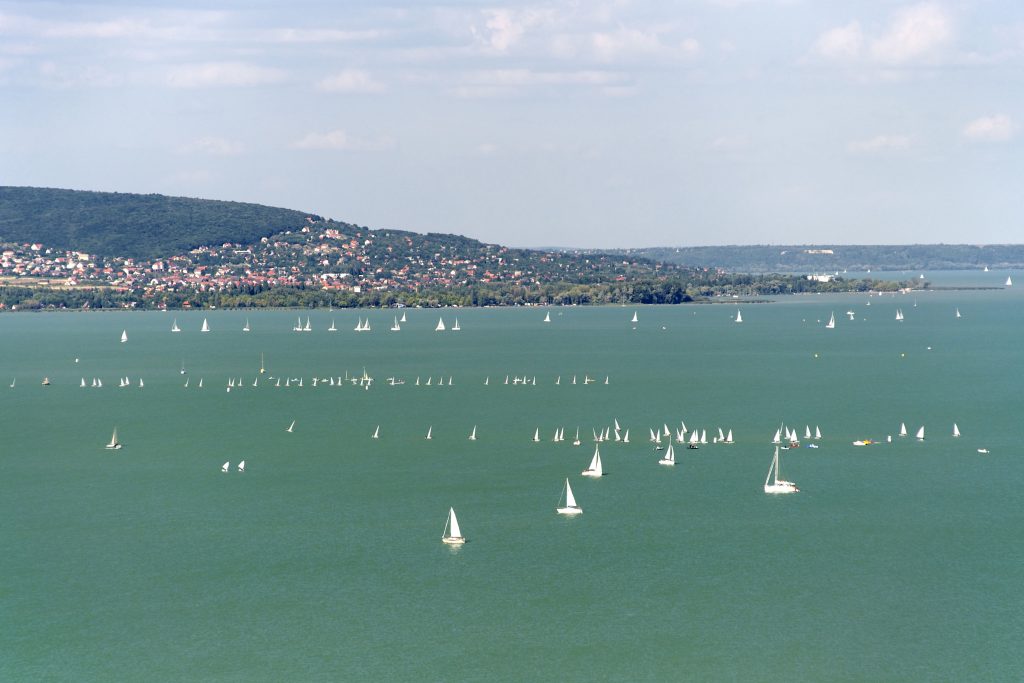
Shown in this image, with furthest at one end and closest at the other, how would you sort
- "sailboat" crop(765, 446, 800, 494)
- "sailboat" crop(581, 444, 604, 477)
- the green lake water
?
"sailboat" crop(581, 444, 604, 477) → "sailboat" crop(765, 446, 800, 494) → the green lake water

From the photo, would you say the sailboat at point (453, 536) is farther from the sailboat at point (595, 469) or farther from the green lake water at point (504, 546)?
the sailboat at point (595, 469)

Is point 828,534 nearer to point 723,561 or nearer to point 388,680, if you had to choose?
point 723,561

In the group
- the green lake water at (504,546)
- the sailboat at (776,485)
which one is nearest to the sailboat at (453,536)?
the green lake water at (504,546)

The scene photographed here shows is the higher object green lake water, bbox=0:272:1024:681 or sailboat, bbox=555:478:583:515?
sailboat, bbox=555:478:583:515

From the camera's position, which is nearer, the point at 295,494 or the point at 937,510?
the point at 937,510

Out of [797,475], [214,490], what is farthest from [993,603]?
[214,490]

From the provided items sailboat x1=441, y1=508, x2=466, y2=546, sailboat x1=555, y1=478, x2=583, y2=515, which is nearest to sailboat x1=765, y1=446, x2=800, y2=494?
sailboat x1=555, y1=478, x2=583, y2=515

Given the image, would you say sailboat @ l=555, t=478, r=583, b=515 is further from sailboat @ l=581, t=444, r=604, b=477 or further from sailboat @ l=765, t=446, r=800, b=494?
sailboat @ l=765, t=446, r=800, b=494

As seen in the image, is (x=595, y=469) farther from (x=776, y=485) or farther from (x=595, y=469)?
(x=776, y=485)
